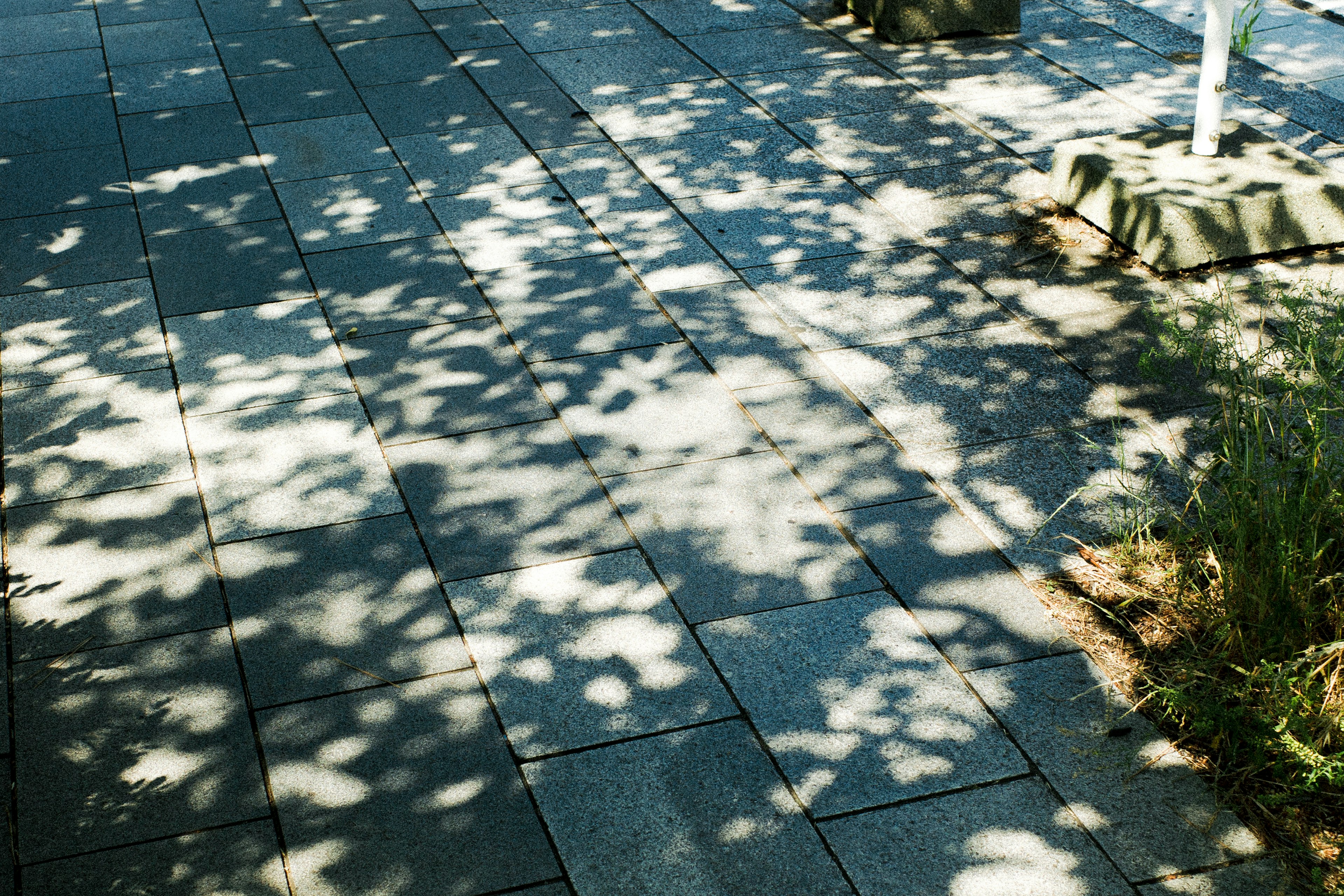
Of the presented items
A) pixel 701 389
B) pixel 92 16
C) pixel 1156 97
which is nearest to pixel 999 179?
pixel 1156 97

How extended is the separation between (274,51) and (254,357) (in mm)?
4986

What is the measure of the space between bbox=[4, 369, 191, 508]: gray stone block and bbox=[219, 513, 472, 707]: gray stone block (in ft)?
2.53

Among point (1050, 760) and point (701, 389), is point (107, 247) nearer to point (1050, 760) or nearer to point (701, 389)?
point (701, 389)

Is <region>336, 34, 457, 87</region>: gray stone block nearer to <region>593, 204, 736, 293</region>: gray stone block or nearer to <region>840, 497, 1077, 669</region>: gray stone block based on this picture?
<region>593, 204, 736, 293</region>: gray stone block

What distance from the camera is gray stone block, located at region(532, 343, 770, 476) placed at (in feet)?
17.5

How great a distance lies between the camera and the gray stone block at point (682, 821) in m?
3.53

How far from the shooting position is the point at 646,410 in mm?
5602

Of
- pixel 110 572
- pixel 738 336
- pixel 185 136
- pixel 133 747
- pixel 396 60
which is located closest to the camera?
pixel 133 747

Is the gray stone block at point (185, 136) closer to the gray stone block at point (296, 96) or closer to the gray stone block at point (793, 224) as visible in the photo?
the gray stone block at point (296, 96)

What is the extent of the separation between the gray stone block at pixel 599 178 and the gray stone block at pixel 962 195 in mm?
1419

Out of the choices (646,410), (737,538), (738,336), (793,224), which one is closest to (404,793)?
(737,538)

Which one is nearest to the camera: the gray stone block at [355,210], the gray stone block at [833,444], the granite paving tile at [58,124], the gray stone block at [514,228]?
the gray stone block at [833,444]

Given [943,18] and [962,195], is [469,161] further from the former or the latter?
[943,18]

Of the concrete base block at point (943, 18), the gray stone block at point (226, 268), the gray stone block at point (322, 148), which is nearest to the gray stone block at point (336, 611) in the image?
the gray stone block at point (226, 268)
